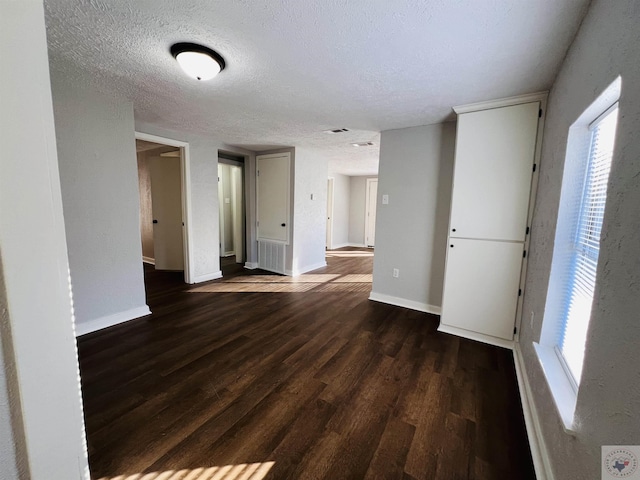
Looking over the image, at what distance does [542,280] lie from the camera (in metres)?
1.76

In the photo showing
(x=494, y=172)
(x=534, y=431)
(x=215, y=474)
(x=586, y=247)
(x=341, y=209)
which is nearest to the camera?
(x=215, y=474)

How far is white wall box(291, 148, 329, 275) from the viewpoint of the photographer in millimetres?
4703

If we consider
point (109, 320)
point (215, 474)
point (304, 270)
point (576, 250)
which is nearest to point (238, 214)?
point (304, 270)

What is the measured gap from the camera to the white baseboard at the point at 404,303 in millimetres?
3237

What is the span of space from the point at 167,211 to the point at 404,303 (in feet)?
13.7

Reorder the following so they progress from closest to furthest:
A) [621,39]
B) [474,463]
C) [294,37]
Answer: [621,39]
[474,463]
[294,37]

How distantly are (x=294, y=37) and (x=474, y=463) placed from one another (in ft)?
8.21

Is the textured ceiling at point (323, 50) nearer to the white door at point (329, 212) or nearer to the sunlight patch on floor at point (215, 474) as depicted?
the sunlight patch on floor at point (215, 474)

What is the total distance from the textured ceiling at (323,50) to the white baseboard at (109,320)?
213 cm

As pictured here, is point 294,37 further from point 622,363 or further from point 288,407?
point 288,407

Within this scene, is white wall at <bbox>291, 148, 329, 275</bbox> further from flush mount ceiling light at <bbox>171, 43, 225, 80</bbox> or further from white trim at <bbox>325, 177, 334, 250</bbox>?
flush mount ceiling light at <bbox>171, 43, 225, 80</bbox>

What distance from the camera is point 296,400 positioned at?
174cm

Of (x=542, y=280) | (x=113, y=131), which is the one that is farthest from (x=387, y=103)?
(x=113, y=131)
